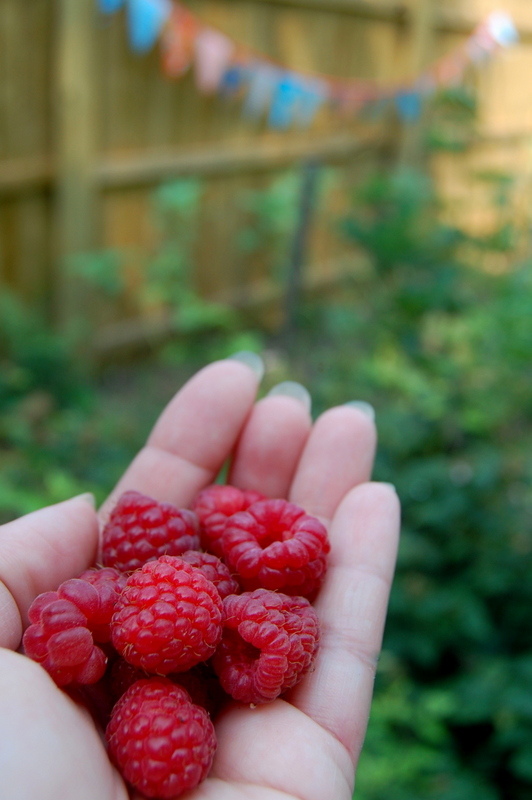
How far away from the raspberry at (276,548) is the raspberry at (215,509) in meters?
0.03

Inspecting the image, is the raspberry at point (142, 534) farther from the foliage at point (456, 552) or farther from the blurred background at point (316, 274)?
the foliage at point (456, 552)

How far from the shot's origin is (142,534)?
117 centimetres

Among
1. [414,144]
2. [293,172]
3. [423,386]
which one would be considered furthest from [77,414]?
[414,144]

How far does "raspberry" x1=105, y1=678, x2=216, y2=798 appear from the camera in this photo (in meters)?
0.89

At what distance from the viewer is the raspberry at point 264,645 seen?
3.26 ft

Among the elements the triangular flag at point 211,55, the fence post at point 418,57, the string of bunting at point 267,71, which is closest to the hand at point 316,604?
the string of bunting at point 267,71

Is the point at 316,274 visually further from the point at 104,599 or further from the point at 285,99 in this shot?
the point at 104,599

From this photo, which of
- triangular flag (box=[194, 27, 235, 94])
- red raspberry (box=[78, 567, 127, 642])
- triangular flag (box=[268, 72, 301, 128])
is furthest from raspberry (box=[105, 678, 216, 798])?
triangular flag (box=[268, 72, 301, 128])

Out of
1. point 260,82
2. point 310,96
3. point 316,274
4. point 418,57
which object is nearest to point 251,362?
point 260,82

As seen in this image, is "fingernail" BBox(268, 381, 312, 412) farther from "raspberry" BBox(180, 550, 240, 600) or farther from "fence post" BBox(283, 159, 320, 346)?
"fence post" BBox(283, 159, 320, 346)

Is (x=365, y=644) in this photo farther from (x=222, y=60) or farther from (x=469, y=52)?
(x=469, y=52)

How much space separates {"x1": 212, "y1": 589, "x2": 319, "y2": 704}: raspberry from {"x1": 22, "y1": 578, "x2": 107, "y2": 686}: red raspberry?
179 mm

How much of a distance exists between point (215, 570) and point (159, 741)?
0.29m

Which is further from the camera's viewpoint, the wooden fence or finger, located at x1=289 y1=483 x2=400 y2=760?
the wooden fence
